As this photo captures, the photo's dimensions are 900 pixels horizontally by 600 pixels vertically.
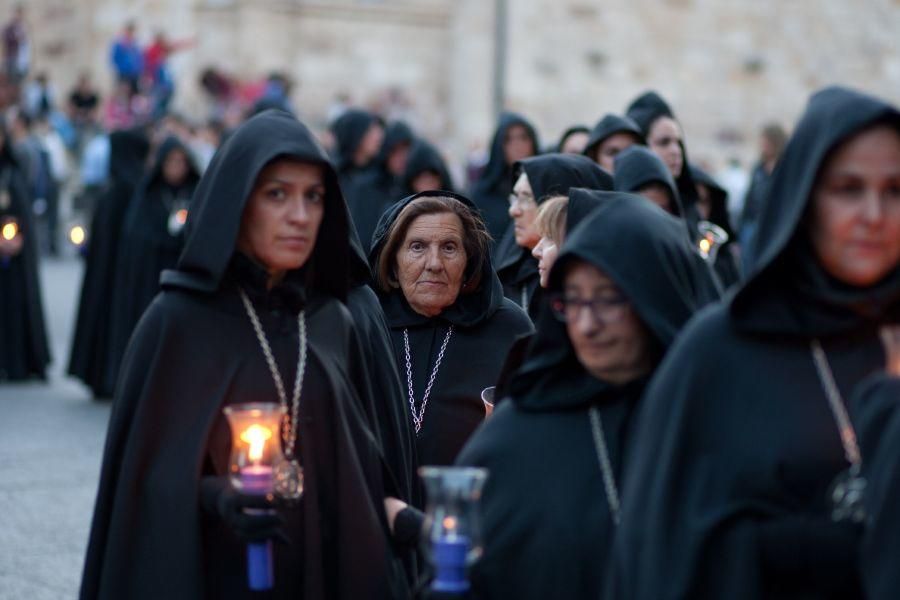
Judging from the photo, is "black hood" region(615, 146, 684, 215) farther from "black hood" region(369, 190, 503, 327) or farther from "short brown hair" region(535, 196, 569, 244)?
"short brown hair" region(535, 196, 569, 244)

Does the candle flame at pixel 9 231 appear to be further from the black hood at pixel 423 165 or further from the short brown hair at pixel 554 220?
the short brown hair at pixel 554 220

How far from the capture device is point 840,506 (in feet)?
12.3

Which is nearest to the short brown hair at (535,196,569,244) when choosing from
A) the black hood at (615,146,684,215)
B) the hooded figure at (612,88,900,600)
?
the hooded figure at (612,88,900,600)

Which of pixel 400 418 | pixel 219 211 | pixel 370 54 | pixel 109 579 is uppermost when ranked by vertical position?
pixel 370 54

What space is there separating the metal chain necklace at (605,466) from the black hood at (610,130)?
534 cm

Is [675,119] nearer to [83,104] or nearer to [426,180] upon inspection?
[426,180]

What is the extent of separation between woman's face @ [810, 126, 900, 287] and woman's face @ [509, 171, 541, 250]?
3.37 m

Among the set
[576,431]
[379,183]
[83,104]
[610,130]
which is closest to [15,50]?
[83,104]

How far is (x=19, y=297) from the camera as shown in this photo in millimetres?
15992

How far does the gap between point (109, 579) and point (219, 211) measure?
3.45ft

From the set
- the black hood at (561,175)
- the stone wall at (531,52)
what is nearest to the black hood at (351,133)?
the black hood at (561,175)

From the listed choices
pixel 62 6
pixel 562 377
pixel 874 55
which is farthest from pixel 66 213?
pixel 562 377

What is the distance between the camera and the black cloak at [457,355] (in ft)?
21.8

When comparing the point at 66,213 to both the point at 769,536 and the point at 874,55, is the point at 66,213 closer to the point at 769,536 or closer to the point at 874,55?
the point at 874,55
